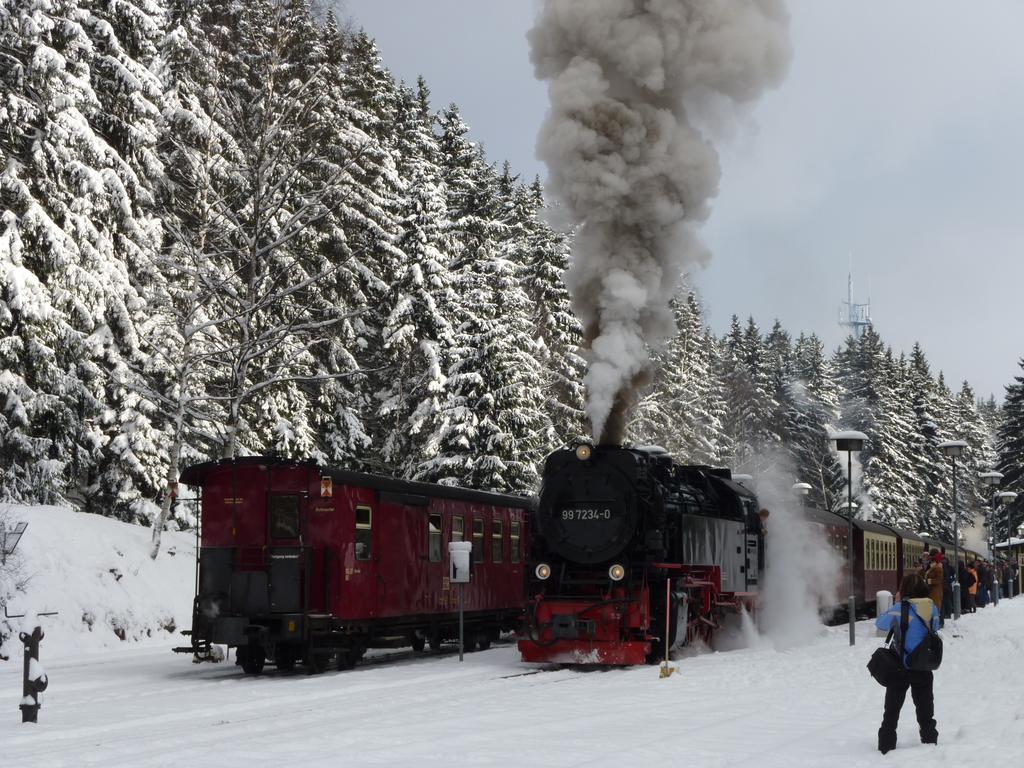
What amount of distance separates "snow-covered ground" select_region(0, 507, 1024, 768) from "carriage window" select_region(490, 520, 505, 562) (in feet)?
12.0

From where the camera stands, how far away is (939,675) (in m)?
15.9

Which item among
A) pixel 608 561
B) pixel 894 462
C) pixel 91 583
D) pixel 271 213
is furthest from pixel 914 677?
pixel 894 462

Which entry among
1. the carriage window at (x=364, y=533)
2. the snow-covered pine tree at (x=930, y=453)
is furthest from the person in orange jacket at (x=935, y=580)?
the snow-covered pine tree at (x=930, y=453)

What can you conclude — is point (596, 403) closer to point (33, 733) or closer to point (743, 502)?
point (743, 502)

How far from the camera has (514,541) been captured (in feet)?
76.5

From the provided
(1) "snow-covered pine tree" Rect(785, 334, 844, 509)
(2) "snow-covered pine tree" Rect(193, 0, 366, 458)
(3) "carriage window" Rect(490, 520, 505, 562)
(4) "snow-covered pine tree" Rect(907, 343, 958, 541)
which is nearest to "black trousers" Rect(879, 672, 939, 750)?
(3) "carriage window" Rect(490, 520, 505, 562)

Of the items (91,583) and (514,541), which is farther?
(514,541)

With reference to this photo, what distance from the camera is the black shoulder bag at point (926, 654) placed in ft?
31.4

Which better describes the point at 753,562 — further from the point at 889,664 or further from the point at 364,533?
the point at 889,664

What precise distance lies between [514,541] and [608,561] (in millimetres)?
6266

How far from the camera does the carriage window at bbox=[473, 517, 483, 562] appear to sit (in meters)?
21.3

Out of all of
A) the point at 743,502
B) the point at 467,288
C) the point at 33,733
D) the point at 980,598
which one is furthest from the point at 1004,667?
the point at 980,598

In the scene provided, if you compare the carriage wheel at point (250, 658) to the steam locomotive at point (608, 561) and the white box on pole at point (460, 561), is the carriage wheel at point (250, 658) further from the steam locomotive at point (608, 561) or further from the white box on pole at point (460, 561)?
the steam locomotive at point (608, 561)

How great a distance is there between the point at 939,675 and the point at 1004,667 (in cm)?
153
